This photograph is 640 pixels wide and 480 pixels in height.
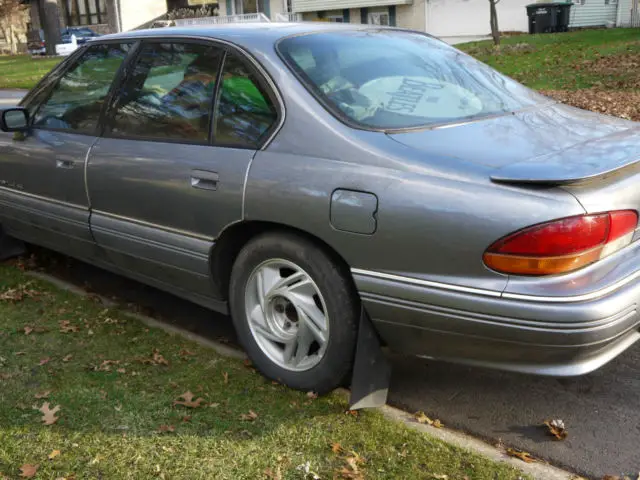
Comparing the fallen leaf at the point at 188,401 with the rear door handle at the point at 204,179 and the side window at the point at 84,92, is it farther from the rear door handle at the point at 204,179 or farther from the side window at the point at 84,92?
the side window at the point at 84,92

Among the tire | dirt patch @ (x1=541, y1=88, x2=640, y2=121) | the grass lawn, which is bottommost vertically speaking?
the grass lawn

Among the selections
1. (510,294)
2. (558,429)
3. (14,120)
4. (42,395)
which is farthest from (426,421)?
(14,120)

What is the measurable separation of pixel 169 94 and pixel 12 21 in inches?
2094

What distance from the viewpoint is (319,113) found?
3182 millimetres

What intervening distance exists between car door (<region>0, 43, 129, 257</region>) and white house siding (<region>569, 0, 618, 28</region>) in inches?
1092

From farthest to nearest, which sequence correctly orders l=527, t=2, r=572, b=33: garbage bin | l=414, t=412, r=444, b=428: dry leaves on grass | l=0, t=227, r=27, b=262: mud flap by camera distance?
l=527, t=2, r=572, b=33: garbage bin, l=0, t=227, r=27, b=262: mud flap, l=414, t=412, r=444, b=428: dry leaves on grass

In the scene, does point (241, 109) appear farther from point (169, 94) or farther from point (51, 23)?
point (51, 23)

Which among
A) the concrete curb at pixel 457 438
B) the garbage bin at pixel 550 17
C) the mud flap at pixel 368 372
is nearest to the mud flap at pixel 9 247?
the concrete curb at pixel 457 438

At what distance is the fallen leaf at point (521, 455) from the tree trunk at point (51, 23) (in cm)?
3931

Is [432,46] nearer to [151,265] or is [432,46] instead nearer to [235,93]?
[235,93]

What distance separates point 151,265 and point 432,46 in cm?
204

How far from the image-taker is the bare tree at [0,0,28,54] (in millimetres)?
44441

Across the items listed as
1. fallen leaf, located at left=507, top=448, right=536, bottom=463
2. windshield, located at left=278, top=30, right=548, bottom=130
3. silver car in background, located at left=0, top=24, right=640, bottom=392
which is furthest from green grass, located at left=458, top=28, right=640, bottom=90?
fallen leaf, located at left=507, top=448, right=536, bottom=463

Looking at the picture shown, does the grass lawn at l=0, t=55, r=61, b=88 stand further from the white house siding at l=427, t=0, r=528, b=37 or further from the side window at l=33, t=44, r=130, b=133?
the side window at l=33, t=44, r=130, b=133
